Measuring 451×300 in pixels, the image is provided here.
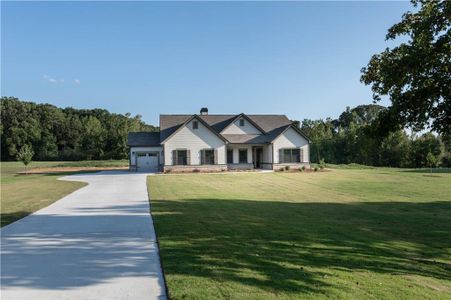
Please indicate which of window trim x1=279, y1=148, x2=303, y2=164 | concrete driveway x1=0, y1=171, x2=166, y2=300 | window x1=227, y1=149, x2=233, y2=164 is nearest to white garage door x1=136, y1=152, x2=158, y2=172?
window x1=227, y1=149, x2=233, y2=164

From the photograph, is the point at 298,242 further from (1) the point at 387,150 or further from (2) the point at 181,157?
(1) the point at 387,150

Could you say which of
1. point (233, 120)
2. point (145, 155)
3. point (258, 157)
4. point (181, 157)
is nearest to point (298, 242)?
point (181, 157)

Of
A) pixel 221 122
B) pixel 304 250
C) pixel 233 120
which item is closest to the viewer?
pixel 304 250

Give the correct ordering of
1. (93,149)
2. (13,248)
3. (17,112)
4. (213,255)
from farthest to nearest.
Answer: (17,112), (93,149), (13,248), (213,255)

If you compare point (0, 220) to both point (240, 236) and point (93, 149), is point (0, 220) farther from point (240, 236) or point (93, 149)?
point (93, 149)

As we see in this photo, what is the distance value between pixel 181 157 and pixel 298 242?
96.7 ft

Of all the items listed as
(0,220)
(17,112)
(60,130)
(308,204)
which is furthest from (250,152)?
(17,112)

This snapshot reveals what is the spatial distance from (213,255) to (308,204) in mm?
8396

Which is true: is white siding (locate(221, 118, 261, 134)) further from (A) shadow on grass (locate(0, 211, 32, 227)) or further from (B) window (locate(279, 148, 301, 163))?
(A) shadow on grass (locate(0, 211, 32, 227))

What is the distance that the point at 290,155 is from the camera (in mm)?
38688

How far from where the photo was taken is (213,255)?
6562 millimetres

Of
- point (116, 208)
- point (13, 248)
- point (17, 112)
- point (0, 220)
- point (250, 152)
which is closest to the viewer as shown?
point (13, 248)

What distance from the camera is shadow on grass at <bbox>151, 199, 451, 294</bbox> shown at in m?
5.67

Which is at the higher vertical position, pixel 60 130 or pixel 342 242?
pixel 60 130
